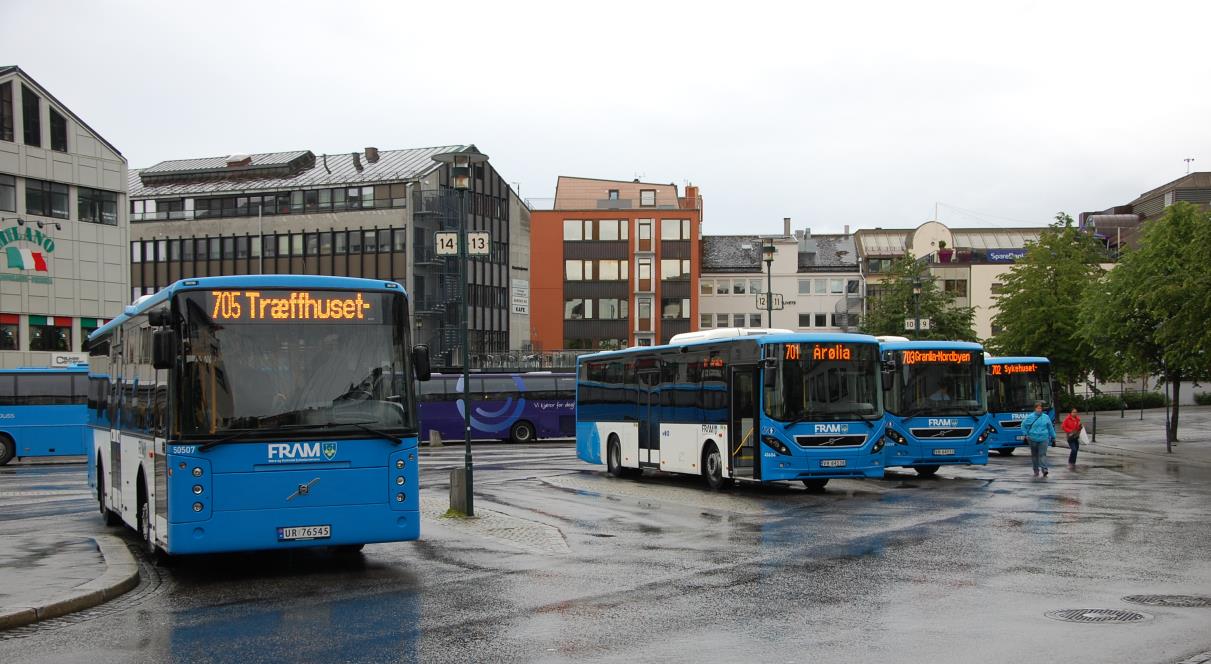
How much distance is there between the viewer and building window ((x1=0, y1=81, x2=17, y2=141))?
55.4 metres

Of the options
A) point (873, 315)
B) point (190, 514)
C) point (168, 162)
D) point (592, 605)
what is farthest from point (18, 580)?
point (168, 162)

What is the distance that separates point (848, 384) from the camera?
79.8 feet

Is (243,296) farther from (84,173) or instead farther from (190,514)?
(84,173)

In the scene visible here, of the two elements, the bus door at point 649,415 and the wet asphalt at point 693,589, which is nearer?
the wet asphalt at point 693,589

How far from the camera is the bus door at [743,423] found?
78.8 feet

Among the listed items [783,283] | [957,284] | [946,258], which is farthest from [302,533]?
[946,258]

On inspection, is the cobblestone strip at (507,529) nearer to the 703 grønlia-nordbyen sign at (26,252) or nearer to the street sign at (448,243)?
the street sign at (448,243)

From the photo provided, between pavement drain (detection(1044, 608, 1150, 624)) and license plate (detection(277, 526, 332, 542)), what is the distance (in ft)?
23.3

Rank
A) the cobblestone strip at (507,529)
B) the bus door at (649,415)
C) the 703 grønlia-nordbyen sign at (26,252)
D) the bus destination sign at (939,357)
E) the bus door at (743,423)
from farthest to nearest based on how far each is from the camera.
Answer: the 703 grønlia-nordbyen sign at (26,252), the bus destination sign at (939,357), the bus door at (649,415), the bus door at (743,423), the cobblestone strip at (507,529)

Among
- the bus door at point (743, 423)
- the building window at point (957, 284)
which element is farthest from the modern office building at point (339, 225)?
the bus door at point (743, 423)

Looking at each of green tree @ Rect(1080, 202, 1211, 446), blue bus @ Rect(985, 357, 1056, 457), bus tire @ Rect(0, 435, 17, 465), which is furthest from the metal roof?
blue bus @ Rect(985, 357, 1056, 457)

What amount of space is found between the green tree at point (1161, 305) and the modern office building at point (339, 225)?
149 feet

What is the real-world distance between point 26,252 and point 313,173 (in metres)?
36.1

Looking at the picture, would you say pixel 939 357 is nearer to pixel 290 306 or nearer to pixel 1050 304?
pixel 290 306
